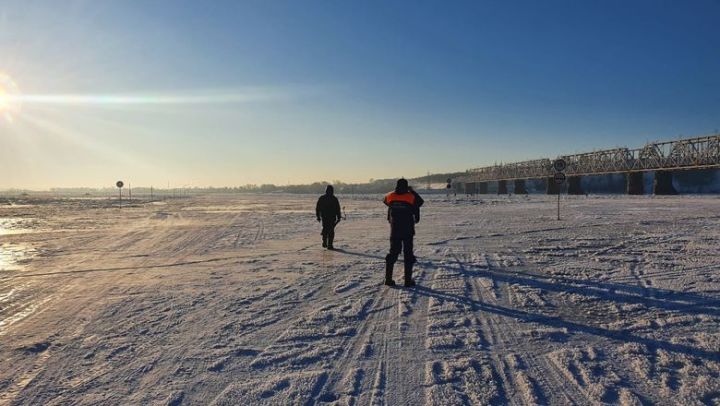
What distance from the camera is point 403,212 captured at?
7.27 metres

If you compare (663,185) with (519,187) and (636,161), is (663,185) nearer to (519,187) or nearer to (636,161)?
(636,161)

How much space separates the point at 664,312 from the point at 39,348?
7461 mm

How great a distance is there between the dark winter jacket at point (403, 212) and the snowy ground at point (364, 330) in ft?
3.18

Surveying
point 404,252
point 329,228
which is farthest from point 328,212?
point 404,252

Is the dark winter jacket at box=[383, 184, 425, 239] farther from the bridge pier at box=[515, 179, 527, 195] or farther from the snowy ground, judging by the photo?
the bridge pier at box=[515, 179, 527, 195]

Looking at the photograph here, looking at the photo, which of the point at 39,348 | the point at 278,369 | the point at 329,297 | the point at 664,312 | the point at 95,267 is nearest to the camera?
the point at 278,369

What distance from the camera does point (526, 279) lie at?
7.51m

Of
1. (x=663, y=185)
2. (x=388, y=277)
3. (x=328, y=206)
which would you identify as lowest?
(x=388, y=277)

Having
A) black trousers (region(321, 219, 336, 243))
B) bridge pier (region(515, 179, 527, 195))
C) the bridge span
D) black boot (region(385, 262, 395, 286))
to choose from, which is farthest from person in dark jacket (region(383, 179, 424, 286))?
bridge pier (region(515, 179, 527, 195))

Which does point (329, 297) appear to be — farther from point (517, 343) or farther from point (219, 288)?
point (517, 343)

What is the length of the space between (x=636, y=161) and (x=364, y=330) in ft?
242

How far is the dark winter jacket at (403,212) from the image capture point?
23.7 ft

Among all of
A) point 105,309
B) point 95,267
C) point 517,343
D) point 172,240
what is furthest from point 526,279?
point 172,240

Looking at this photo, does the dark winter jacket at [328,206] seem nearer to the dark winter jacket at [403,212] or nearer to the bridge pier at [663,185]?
the dark winter jacket at [403,212]
